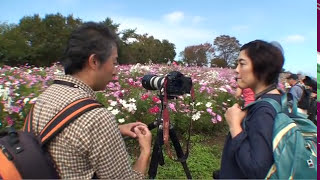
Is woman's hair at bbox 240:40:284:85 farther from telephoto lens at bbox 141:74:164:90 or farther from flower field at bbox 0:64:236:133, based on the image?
flower field at bbox 0:64:236:133

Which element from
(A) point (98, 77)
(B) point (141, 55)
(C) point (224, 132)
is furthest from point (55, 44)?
(A) point (98, 77)

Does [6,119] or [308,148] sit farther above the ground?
[308,148]

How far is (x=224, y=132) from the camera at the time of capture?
6047mm

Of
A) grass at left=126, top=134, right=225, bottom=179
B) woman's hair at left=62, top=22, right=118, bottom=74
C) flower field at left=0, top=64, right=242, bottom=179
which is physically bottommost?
grass at left=126, top=134, right=225, bottom=179

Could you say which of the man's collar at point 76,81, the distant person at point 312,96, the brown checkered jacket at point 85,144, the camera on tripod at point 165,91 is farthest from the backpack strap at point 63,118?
the distant person at point 312,96

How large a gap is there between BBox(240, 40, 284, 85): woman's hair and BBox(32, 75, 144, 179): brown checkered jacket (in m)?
0.76

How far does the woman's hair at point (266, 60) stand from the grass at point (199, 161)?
250cm

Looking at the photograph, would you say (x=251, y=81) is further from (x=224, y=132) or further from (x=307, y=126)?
(x=224, y=132)

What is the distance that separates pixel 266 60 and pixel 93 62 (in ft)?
2.67

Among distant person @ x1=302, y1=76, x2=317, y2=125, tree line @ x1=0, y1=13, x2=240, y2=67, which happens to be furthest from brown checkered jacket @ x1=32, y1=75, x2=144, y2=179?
tree line @ x1=0, y1=13, x2=240, y2=67

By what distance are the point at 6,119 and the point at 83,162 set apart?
8.11ft

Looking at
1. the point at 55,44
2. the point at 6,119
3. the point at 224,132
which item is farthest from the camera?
the point at 55,44

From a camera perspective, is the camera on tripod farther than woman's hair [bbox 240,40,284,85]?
Yes

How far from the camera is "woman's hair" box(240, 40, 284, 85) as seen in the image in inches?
65.3
